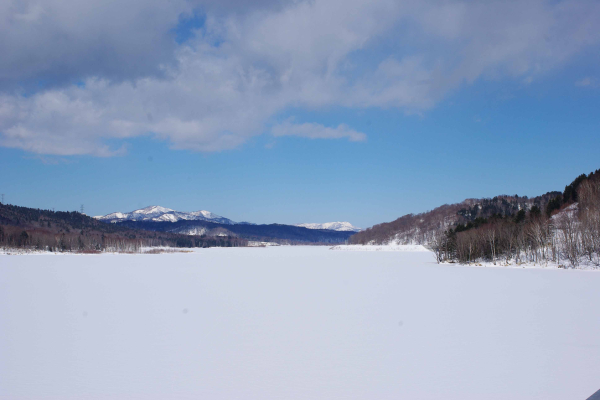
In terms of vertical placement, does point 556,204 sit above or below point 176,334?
above

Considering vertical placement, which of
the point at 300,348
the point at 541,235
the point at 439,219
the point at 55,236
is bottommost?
the point at 300,348

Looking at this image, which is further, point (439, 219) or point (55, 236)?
point (439, 219)

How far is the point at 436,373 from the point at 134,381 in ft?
21.7

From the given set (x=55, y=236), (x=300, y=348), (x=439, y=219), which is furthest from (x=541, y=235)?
(x=55, y=236)

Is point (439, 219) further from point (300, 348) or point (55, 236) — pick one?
point (300, 348)

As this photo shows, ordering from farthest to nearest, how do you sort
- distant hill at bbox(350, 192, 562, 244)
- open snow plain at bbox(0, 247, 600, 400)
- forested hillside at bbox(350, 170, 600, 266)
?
distant hill at bbox(350, 192, 562, 244) < forested hillside at bbox(350, 170, 600, 266) < open snow plain at bbox(0, 247, 600, 400)

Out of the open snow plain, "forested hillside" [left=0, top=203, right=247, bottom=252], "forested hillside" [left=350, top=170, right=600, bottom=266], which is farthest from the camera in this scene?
"forested hillside" [left=0, top=203, right=247, bottom=252]

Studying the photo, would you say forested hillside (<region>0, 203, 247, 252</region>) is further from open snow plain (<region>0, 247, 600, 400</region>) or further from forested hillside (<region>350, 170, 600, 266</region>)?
open snow plain (<region>0, 247, 600, 400</region>)

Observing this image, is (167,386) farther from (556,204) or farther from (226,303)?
(556,204)

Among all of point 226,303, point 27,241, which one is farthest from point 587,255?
point 27,241

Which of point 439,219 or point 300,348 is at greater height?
point 439,219

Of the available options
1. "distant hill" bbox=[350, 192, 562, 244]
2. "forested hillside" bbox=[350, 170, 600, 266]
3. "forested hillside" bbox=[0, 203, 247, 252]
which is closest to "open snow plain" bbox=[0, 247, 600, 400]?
"forested hillside" bbox=[350, 170, 600, 266]

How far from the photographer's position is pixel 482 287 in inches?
1067

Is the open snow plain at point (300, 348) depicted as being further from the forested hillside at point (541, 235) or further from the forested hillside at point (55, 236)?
the forested hillside at point (55, 236)
